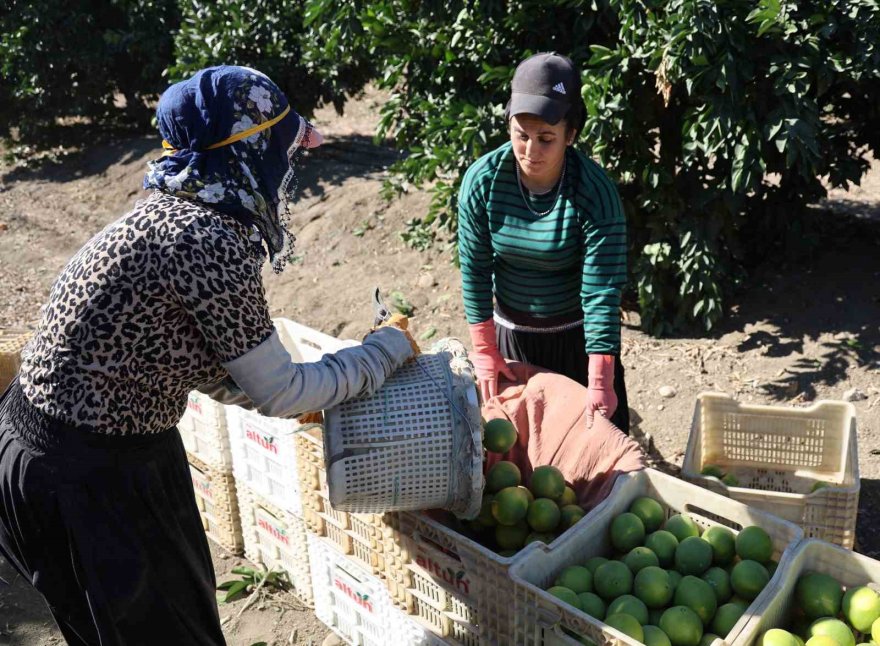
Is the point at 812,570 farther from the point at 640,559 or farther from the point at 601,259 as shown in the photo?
the point at 601,259

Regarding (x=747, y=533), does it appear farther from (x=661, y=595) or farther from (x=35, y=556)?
(x=35, y=556)

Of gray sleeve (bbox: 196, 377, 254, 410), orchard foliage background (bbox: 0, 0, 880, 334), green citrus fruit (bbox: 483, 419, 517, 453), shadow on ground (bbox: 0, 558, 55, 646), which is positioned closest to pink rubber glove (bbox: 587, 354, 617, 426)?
green citrus fruit (bbox: 483, 419, 517, 453)

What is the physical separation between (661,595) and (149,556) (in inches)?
55.1

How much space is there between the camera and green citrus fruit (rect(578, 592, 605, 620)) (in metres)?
2.29

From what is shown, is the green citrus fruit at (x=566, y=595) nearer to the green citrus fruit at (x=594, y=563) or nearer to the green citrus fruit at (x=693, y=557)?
the green citrus fruit at (x=594, y=563)

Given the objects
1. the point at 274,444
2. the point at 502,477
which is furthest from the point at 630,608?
the point at 274,444

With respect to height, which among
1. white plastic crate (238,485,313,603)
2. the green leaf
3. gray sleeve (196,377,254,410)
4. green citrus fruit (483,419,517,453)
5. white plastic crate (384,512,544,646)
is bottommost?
the green leaf

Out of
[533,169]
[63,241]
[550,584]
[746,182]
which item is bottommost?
[63,241]

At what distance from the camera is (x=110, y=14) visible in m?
12.0

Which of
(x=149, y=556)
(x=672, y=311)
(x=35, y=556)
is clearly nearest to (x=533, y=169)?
(x=149, y=556)

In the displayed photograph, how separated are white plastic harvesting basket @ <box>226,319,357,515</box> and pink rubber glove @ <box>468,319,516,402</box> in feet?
1.66

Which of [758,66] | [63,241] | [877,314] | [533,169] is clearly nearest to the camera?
[533,169]

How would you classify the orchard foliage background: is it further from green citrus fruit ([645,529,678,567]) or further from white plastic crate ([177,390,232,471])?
green citrus fruit ([645,529,678,567])

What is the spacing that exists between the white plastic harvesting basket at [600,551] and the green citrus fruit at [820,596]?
9 centimetres
